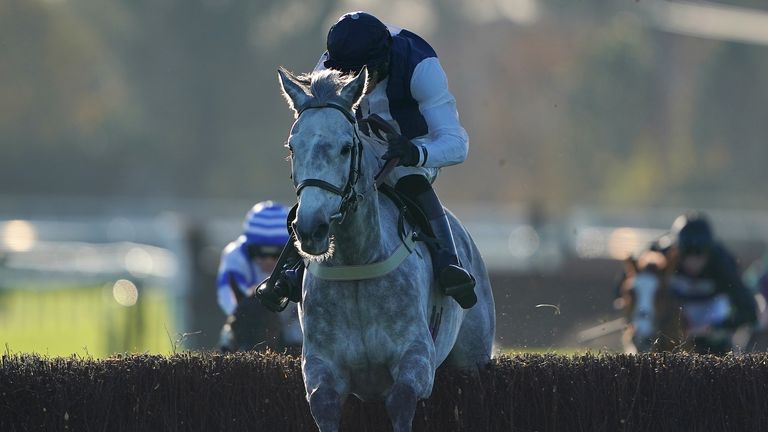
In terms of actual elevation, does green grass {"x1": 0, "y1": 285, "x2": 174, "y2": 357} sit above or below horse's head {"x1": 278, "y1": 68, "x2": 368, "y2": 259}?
above

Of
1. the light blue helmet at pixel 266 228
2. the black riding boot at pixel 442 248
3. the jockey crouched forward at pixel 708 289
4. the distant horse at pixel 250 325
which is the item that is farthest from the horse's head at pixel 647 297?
the black riding boot at pixel 442 248

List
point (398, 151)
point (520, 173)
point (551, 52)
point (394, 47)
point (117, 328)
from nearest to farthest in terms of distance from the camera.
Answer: point (398, 151) → point (394, 47) → point (117, 328) → point (520, 173) → point (551, 52)

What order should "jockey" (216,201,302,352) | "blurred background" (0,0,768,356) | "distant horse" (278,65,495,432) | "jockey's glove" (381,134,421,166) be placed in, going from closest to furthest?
"distant horse" (278,65,495,432) < "jockey's glove" (381,134,421,166) < "jockey" (216,201,302,352) < "blurred background" (0,0,768,356)

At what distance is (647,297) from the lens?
12156mm

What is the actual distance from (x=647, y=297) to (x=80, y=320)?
12690mm

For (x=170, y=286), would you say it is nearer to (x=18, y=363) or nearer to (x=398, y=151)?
(x=18, y=363)

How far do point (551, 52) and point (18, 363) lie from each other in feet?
186

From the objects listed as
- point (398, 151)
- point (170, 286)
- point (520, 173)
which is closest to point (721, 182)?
point (520, 173)

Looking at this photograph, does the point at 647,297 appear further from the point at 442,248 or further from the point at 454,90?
the point at 454,90

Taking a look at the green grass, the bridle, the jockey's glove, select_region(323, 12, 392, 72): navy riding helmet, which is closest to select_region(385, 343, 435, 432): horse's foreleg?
the bridle

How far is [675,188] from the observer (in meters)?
53.7

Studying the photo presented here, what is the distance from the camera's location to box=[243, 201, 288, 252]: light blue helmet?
1034cm

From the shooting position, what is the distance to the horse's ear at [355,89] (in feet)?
20.8

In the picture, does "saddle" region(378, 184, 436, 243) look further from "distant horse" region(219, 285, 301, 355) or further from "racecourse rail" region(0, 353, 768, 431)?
"distant horse" region(219, 285, 301, 355)
